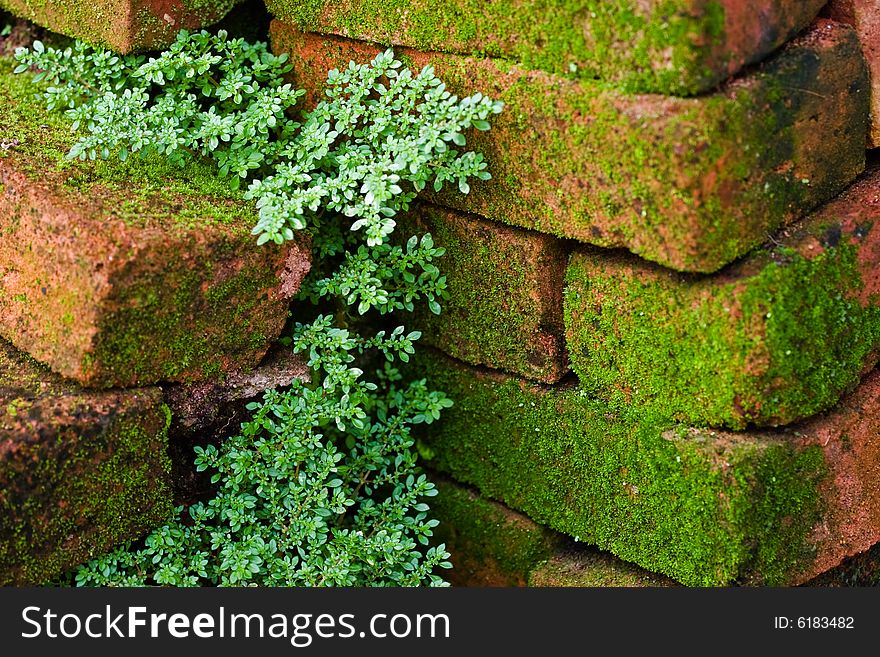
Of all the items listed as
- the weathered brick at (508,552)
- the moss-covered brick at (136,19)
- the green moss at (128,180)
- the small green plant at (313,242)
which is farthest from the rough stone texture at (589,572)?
the moss-covered brick at (136,19)

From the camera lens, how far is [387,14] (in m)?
2.82

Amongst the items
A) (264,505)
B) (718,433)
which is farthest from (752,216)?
(264,505)

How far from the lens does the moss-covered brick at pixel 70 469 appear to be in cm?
256

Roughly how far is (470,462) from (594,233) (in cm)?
102

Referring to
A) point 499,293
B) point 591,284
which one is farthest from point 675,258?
point 499,293

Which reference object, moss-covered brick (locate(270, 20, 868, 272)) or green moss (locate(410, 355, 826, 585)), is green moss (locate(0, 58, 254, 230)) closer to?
moss-covered brick (locate(270, 20, 868, 272))

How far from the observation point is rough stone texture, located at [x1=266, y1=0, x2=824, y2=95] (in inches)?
89.1

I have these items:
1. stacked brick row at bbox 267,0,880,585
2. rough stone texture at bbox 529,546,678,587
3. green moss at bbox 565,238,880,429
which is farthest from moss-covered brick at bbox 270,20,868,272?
rough stone texture at bbox 529,546,678,587

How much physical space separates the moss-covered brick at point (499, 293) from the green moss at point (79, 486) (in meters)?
0.93

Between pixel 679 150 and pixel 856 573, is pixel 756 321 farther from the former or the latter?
pixel 856 573

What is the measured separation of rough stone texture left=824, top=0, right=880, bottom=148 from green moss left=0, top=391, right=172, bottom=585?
2.04 metres

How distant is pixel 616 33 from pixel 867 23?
2.30 feet

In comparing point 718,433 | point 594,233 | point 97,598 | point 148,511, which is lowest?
point 97,598

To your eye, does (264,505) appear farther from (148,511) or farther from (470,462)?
(470,462)
